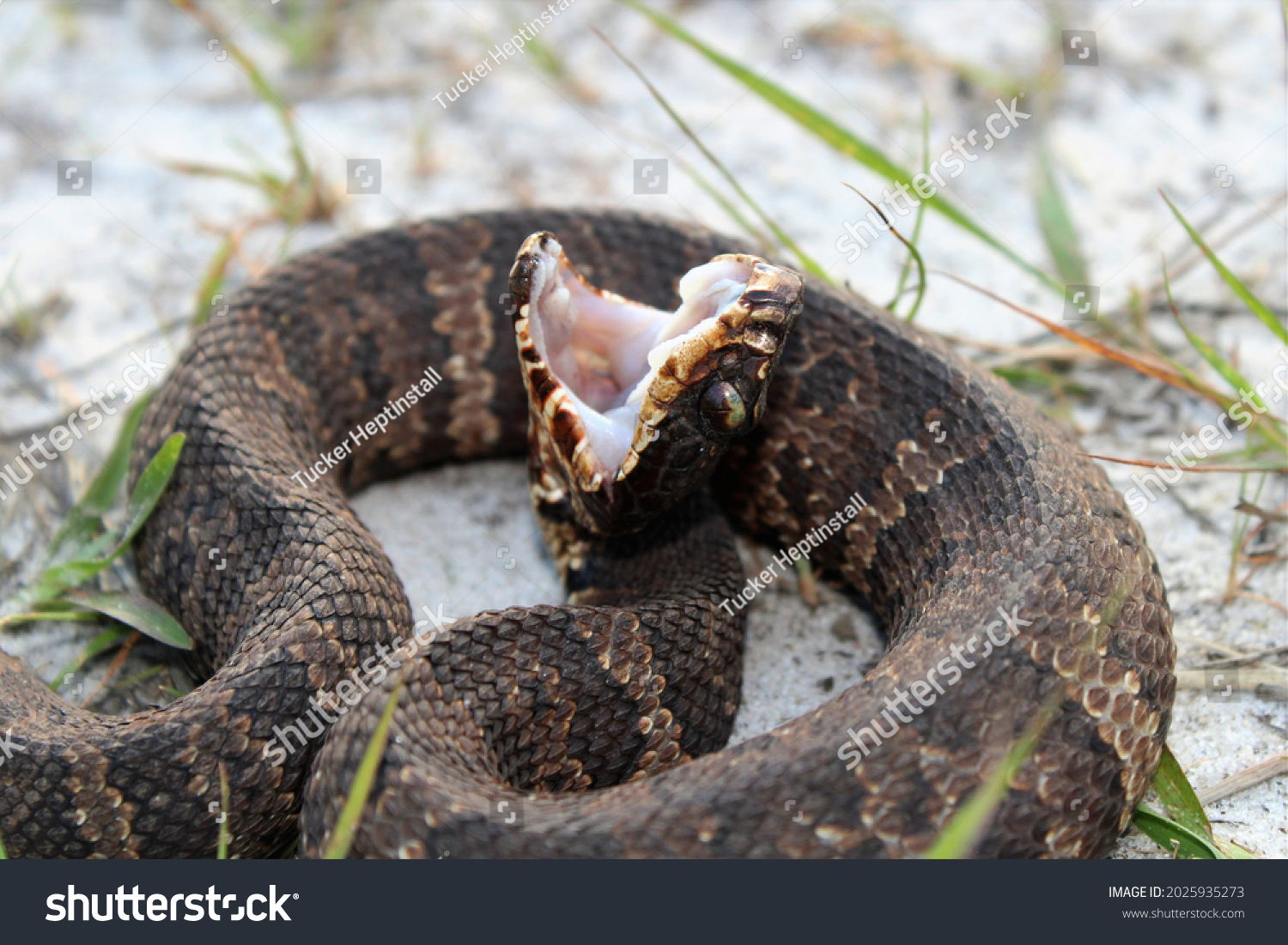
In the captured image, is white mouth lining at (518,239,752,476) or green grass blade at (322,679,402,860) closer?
green grass blade at (322,679,402,860)

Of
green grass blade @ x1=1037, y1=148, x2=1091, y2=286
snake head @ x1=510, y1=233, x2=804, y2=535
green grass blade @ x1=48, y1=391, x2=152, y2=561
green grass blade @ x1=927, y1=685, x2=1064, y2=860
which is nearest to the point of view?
green grass blade @ x1=927, y1=685, x2=1064, y2=860

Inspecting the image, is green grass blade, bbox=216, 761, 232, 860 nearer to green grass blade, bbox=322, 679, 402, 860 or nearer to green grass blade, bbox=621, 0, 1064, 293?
green grass blade, bbox=322, 679, 402, 860

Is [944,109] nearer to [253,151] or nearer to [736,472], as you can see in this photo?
[736,472]

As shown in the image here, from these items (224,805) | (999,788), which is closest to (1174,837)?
(999,788)

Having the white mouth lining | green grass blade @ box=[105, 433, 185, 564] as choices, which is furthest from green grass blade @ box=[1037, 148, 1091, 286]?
green grass blade @ box=[105, 433, 185, 564]

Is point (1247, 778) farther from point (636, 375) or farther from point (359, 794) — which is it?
point (359, 794)

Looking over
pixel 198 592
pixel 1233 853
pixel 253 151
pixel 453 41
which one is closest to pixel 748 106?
pixel 453 41
